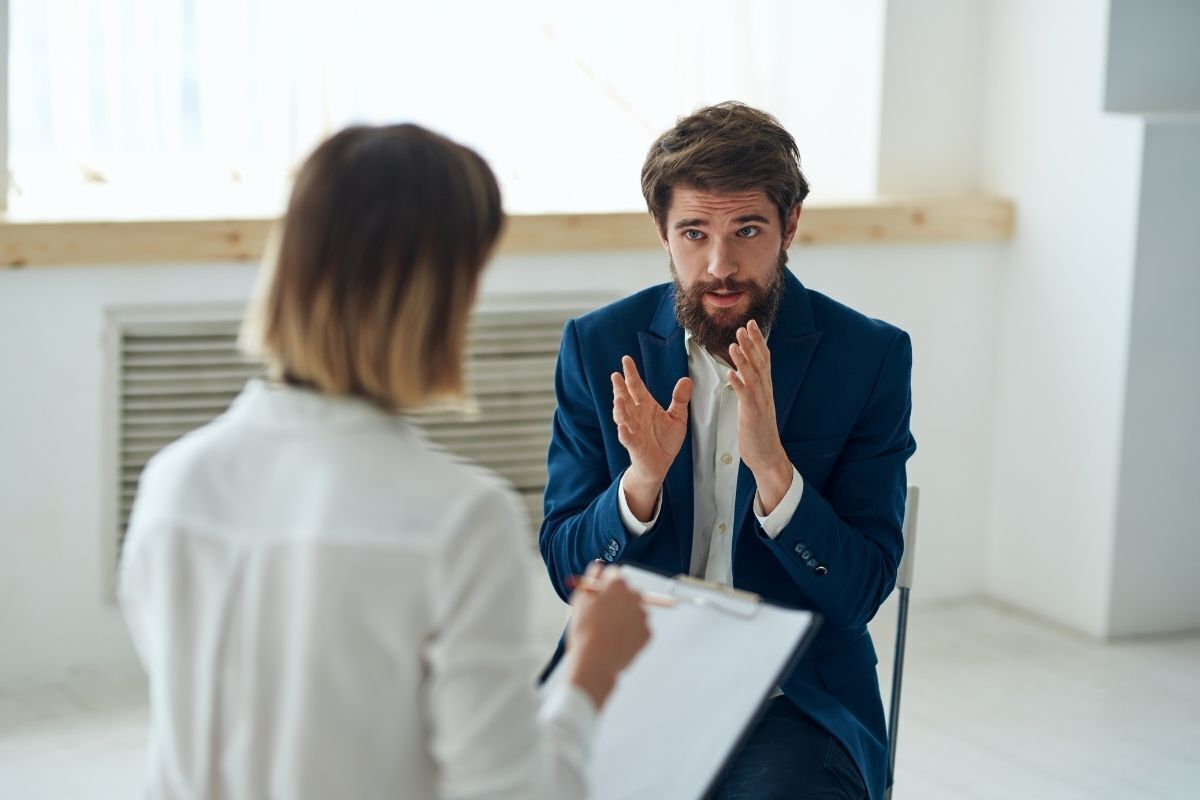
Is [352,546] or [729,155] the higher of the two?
[729,155]

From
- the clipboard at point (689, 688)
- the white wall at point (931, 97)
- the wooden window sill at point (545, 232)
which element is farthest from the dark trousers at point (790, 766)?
the white wall at point (931, 97)

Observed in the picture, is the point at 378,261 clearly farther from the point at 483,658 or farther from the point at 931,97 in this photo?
the point at 931,97

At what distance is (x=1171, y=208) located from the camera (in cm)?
355

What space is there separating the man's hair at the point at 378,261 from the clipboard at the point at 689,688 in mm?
417

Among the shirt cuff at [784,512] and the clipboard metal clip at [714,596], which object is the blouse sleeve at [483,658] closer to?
the clipboard metal clip at [714,596]

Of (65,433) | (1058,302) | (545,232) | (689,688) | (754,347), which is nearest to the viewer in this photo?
(689,688)

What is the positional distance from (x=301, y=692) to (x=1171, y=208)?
3.02 m

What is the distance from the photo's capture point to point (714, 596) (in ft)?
4.91

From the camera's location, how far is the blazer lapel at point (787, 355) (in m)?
1.87

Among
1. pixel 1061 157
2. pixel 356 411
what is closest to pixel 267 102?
pixel 1061 157

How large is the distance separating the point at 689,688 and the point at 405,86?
2530mm

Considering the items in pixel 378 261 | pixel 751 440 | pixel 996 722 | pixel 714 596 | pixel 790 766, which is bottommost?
pixel 996 722

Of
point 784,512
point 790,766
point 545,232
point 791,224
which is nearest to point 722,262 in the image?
point 791,224

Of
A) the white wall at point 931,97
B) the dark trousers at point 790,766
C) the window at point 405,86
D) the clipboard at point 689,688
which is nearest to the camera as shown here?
the clipboard at point 689,688
